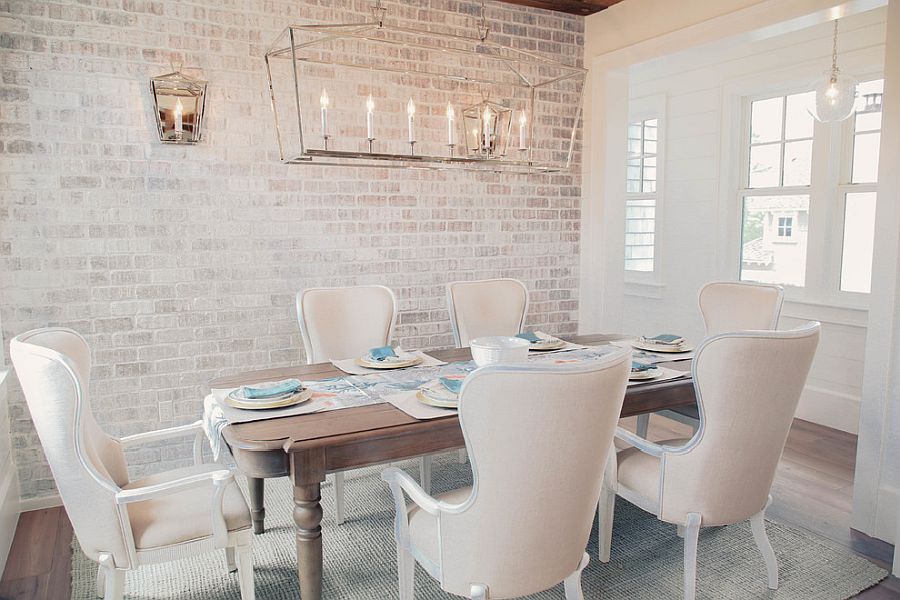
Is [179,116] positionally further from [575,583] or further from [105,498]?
[575,583]

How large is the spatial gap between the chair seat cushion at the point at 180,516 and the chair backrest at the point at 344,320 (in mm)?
1008

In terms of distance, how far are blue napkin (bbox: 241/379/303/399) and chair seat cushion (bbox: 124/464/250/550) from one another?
1.01 ft

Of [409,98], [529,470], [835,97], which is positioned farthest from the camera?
[409,98]

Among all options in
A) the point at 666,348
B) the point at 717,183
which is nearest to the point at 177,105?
the point at 666,348

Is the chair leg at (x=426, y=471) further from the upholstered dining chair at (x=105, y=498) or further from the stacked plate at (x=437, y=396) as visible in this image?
the upholstered dining chair at (x=105, y=498)

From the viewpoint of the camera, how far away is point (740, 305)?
124 inches

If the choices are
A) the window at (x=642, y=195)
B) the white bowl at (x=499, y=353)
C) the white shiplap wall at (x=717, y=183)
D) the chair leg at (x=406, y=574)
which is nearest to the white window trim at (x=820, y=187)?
the white shiplap wall at (x=717, y=183)

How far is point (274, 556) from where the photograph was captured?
100 inches

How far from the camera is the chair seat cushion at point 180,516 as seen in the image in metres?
1.84

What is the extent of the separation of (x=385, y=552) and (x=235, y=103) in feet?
7.36

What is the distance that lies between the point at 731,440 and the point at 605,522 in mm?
676

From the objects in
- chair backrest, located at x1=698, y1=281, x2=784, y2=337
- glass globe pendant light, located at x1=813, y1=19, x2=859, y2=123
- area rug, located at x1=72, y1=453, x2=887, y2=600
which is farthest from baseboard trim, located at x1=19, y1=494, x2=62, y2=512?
glass globe pendant light, located at x1=813, y1=19, x2=859, y2=123

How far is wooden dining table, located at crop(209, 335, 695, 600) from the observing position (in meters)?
1.78

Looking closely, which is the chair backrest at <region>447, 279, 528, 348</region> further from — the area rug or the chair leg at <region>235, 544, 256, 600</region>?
the chair leg at <region>235, 544, 256, 600</region>
